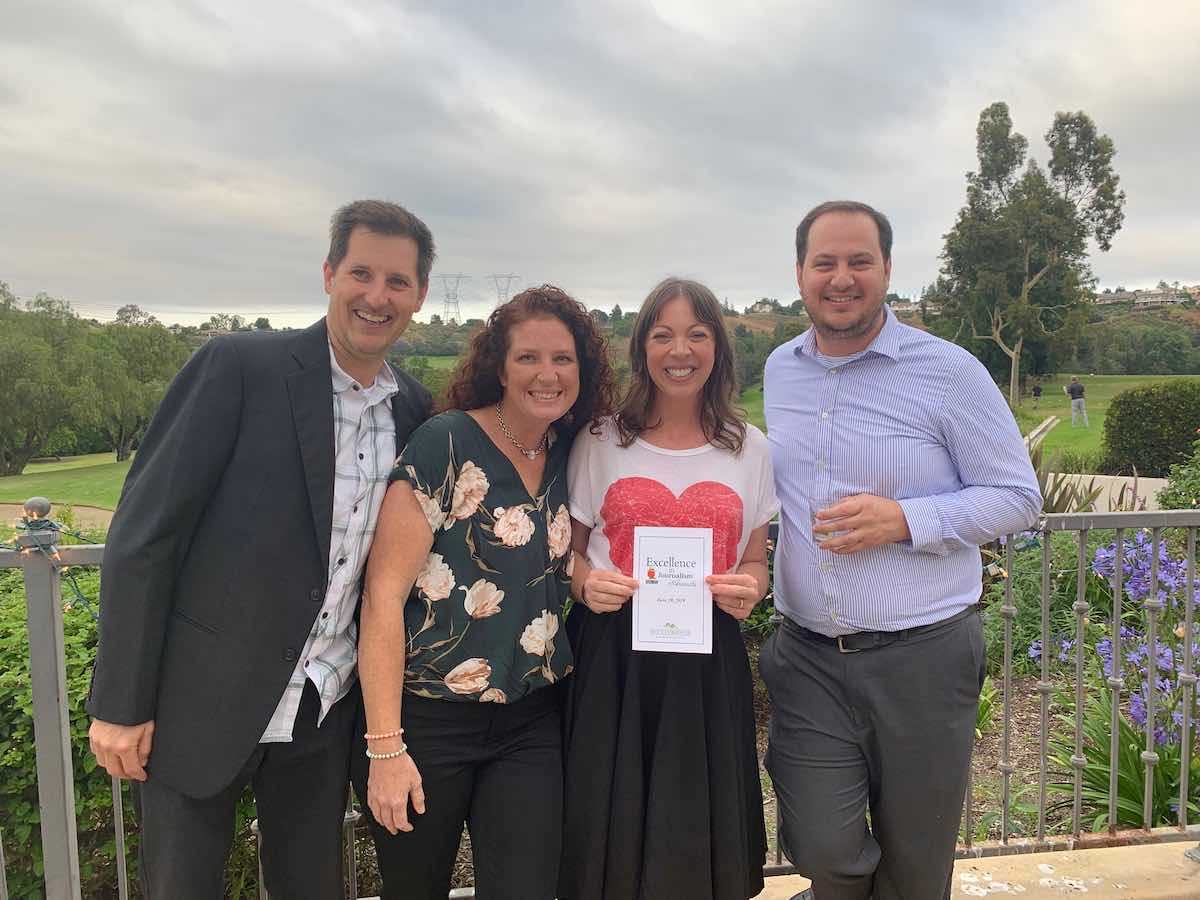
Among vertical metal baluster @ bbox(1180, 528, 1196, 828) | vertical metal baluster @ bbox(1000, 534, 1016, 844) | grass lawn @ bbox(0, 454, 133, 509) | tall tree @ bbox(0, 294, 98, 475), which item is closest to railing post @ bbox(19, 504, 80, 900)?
vertical metal baluster @ bbox(1000, 534, 1016, 844)

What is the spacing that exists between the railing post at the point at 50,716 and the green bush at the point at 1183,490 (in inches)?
363

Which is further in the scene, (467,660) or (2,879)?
(2,879)

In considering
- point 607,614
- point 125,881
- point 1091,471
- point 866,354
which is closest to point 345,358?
point 607,614

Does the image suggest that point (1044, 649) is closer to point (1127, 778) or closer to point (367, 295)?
point (1127, 778)

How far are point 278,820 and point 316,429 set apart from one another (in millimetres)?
1134

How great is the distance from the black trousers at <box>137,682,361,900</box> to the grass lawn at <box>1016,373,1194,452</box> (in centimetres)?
1733

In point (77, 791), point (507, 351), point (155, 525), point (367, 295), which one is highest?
point (367, 295)

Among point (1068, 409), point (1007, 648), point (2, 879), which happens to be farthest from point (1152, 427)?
point (1068, 409)

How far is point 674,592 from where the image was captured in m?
2.19

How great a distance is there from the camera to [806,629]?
257 centimetres

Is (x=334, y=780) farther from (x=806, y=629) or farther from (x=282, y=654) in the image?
(x=806, y=629)

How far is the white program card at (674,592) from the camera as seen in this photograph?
218 centimetres

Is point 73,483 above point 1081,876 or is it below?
below

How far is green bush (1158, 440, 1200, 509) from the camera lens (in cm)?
789
